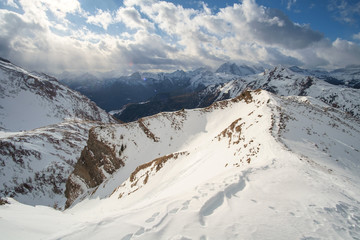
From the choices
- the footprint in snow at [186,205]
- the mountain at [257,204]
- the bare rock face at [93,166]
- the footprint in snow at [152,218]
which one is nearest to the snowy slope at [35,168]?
the bare rock face at [93,166]

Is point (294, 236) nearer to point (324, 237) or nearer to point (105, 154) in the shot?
point (324, 237)

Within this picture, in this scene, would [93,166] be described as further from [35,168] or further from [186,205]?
[186,205]

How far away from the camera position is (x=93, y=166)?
54281 mm

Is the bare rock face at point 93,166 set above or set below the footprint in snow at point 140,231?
below

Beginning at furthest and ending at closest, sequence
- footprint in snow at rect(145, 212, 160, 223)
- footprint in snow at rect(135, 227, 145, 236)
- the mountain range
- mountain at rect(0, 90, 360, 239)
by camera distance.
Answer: footprint in snow at rect(145, 212, 160, 223), the mountain range, mountain at rect(0, 90, 360, 239), footprint in snow at rect(135, 227, 145, 236)

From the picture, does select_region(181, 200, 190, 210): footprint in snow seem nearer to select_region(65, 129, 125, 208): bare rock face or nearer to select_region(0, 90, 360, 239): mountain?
select_region(0, 90, 360, 239): mountain

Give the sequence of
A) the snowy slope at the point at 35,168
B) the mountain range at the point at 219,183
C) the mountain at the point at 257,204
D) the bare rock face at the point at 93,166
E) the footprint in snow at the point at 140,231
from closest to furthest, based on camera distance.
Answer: the footprint in snow at the point at 140,231 → the mountain at the point at 257,204 → the mountain range at the point at 219,183 → the bare rock face at the point at 93,166 → the snowy slope at the point at 35,168

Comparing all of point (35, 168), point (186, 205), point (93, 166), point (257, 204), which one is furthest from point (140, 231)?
point (35, 168)

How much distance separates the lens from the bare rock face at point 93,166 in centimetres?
5019

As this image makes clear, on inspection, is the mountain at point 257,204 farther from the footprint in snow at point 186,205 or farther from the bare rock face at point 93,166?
the bare rock face at point 93,166

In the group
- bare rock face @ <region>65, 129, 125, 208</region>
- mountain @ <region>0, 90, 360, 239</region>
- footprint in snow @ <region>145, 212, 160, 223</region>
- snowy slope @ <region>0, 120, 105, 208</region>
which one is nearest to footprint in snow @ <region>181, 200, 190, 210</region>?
mountain @ <region>0, 90, 360, 239</region>

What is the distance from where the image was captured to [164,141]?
50.2 meters

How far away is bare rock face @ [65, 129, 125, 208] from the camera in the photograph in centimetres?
5019

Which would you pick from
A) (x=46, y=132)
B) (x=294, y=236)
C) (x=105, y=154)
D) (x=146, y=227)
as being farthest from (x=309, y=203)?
(x=46, y=132)
